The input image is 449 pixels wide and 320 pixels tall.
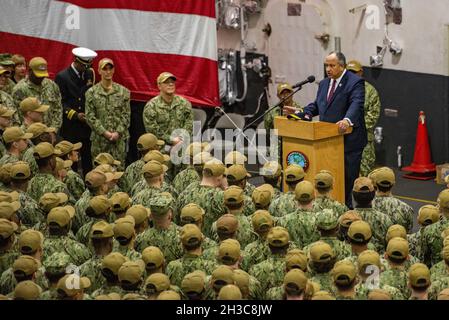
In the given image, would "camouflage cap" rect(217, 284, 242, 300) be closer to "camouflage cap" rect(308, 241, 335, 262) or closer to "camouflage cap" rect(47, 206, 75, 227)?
"camouflage cap" rect(308, 241, 335, 262)

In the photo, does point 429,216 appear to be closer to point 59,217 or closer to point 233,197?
point 233,197

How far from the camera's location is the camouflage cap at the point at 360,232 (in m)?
7.85

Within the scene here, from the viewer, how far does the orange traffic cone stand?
13.7 metres

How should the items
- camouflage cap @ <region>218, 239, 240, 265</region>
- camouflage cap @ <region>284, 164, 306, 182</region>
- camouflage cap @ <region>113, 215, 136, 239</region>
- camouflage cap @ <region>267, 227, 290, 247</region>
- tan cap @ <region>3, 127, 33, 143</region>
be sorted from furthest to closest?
tan cap @ <region>3, 127, 33, 143</region>, camouflage cap @ <region>284, 164, 306, 182</region>, camouflage cap @ <region>113, 215, 136, 239</region>, camouflage cap @ <region>267, 227, 290, 247</region>, camouflage cap @ <region>218, 239, 240, 265</region>

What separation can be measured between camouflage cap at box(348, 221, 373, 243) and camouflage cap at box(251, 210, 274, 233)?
647 millimetres

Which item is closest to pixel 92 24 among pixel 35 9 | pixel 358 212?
pixel 35 9

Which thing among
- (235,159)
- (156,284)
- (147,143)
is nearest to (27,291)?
(156,284)

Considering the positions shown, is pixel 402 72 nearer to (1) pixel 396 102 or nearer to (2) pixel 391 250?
(1) pixel 396 102

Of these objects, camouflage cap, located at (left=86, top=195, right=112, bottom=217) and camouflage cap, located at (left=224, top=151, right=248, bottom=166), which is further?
camouflage cap, located at (left=224, top=151, right=248, bottom=166)

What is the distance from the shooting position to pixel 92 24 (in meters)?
13.2

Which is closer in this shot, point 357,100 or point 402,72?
point 357,100

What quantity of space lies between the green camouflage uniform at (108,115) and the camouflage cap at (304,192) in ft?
12.3

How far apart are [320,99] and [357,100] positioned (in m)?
0.44

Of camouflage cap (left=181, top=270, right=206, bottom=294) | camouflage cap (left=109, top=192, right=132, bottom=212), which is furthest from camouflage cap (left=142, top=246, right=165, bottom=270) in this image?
camouflage cap (left=109, top=192, right=132, bottom=212)
